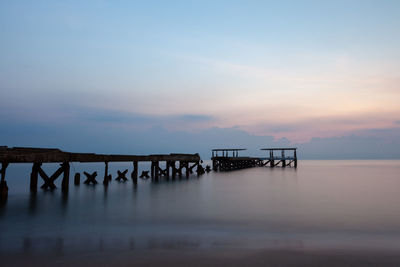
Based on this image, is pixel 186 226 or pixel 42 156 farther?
pixel 42 156

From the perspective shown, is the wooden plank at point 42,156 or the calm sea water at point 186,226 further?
the wooden plank at point 42,156

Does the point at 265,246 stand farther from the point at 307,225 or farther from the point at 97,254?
the point at 97,254

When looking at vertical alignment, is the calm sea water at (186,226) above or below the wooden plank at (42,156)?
below

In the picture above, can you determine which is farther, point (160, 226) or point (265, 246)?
point (160, 226)

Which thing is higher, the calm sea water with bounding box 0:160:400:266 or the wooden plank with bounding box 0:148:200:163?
the wooden plank with bounding box 0:148:200:163

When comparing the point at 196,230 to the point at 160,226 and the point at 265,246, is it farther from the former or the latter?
the point at 265,246

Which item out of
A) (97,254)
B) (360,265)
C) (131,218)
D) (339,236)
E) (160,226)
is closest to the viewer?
(360,265)

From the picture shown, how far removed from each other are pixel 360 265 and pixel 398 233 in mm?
4235

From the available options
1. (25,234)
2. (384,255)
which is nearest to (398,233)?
(384,255)

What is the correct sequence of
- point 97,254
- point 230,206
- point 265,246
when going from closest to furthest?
point 97,254 < point 265,246 < point 230,206

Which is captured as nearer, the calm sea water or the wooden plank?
the calm sea water

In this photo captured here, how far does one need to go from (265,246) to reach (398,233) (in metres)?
4.71

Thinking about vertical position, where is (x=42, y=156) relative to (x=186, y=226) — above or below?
above

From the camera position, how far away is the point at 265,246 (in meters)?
7.18
